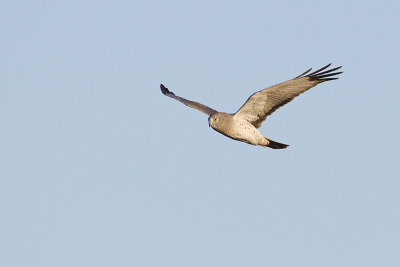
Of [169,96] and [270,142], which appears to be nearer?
[270,142]

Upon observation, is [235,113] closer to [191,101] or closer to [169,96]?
[191,101]

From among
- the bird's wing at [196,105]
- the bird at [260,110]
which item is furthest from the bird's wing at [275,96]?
the bird's wing at [196,105]

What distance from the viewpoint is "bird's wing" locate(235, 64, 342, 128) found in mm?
21031

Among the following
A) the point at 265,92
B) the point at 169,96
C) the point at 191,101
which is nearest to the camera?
the point at 265,92

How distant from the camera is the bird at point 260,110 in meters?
21.1

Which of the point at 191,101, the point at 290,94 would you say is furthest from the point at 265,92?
the point at 191,101

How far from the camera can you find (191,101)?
25.4m

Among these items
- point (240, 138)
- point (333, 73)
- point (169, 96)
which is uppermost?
point (169, 96)

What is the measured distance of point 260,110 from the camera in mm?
21859

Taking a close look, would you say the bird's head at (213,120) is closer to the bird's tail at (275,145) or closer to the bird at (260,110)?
the bird at (260,110)

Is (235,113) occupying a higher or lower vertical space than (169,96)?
lower

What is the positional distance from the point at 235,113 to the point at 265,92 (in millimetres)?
1217

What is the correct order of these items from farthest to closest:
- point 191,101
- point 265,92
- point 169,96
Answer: point 169,96 < point 191,101 < point 265,92

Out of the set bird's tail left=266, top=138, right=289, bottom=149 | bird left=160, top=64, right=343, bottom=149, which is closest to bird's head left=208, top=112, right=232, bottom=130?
bird left=160, top=64, right=343, bottom=149
